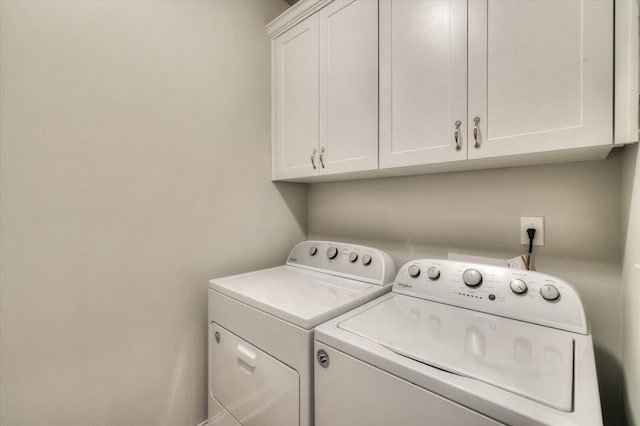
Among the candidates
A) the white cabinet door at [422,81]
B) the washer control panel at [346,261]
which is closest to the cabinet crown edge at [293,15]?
the white cabinet door at [422,81]

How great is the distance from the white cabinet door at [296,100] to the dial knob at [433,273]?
77 centimetres

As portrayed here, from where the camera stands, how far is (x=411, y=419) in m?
0.67

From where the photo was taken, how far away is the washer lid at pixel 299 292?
996 millimetres

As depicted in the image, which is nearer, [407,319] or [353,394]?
[353,394]

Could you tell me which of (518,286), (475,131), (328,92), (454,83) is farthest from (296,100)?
(518,286)

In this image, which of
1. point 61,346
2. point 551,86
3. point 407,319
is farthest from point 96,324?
point 551,86

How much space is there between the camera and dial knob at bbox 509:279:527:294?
3.25ft

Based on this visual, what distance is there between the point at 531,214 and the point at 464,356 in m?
0.76

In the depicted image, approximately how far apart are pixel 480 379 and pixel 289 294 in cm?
76

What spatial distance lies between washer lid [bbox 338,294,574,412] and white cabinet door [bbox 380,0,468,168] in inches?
23.2

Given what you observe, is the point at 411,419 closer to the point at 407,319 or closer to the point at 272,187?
the point at 407,319

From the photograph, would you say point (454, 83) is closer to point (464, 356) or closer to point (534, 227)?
point (534, 227)

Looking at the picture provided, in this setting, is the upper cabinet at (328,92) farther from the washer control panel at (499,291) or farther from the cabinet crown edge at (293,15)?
the washer control panel at (499,291)

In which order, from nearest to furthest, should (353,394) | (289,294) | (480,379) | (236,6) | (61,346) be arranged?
(480,379) → (353,394) → (61,346) → (289,294) → (236,6)
